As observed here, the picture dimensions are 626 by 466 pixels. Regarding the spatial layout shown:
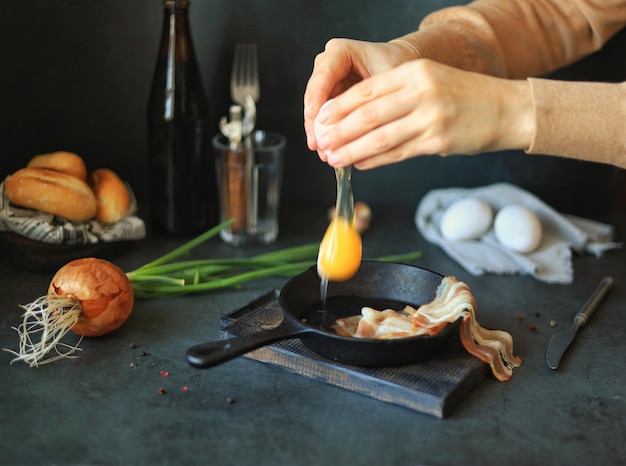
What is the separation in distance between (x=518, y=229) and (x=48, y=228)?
0.89m

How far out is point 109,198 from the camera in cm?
147

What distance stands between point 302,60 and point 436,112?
0.80m

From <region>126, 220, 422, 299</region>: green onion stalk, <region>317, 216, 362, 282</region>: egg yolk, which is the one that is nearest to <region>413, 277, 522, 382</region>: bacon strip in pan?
<region>317, 216, 362, 282</region>: egg yolk

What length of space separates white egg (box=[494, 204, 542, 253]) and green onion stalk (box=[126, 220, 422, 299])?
1.27ft

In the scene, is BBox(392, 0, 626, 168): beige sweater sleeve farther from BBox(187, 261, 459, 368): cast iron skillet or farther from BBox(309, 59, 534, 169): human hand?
BBox(187, 261, 459, 368): cast iron skillet

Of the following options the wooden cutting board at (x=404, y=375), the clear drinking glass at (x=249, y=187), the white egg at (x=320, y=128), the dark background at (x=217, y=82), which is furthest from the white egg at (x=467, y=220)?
the white egg at (x=320, y=128)

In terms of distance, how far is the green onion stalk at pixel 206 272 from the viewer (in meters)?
1.32

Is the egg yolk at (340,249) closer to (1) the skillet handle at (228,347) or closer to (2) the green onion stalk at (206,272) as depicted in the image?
(1) the skillet handle at (228,347)

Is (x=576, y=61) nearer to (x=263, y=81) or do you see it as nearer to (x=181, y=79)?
(x=263, y=81)

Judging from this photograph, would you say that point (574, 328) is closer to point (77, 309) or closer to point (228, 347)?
point (228, 347)

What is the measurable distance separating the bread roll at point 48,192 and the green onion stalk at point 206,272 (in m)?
0.17

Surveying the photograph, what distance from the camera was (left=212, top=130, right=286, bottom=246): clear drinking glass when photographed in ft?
5.13

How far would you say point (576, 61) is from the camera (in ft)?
5.44

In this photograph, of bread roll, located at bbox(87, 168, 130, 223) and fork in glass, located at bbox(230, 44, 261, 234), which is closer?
bread roll, located at bbox(87, 168, 130, 223)
